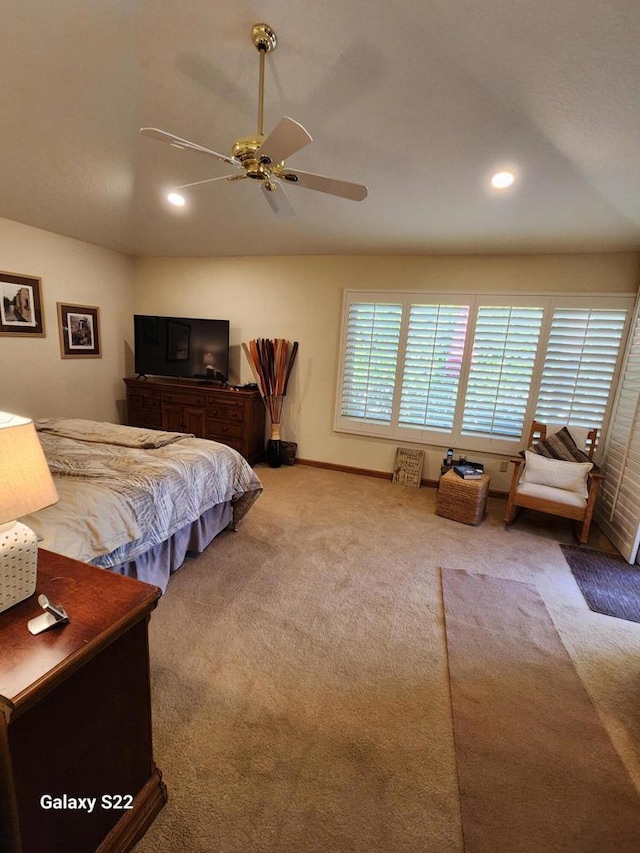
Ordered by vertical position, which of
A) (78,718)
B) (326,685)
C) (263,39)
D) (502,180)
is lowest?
(326,685)

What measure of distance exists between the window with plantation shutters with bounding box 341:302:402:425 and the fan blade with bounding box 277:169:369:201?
2.21 meters

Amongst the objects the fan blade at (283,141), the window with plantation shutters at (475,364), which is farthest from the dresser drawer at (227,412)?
the fan blade at (283,141)

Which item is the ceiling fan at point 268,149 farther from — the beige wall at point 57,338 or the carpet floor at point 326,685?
the beige wall at point 57,338

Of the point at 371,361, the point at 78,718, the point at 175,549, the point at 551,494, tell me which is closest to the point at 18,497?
the point at 78,718

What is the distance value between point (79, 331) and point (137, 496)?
11.2ft

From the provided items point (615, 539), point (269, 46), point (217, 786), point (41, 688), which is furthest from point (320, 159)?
point (615, 539)

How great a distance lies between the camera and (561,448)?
131 inches

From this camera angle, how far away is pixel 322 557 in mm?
2691

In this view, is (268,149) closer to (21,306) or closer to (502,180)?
(502,180)

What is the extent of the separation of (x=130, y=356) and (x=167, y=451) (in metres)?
3.27

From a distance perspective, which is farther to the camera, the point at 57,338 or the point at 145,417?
the point at 145,417

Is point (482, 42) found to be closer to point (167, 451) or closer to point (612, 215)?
point (612, 215)

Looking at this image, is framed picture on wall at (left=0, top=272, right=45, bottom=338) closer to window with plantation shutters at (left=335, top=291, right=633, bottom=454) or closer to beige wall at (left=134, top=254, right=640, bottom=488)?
beige wall at (left=134, top=254, right=640, bottom=488)

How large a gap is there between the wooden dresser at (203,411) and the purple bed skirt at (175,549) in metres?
1.65
